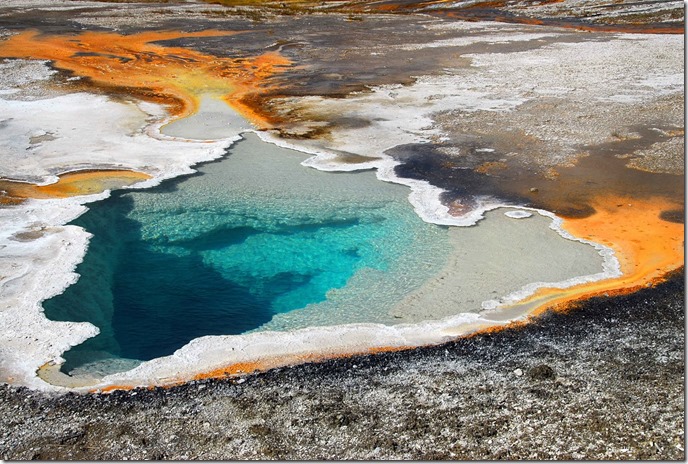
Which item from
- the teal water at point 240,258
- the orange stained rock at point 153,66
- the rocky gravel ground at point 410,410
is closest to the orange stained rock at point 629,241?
the rocky gravel ground at point 410,410

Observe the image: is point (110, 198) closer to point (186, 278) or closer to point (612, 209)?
point (186, 278)

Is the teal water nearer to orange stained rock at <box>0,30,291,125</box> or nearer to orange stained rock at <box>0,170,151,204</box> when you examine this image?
orange stained rock at <box>0,170,151,204</box>

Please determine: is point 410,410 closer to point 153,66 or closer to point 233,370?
point 233,370

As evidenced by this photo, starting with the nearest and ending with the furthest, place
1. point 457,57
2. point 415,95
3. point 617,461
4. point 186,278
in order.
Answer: point 617,461 → point 186,278 → point 415,95 → point 457,57

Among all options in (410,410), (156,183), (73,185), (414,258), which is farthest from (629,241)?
(73,185)

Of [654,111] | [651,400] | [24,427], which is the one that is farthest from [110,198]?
[654,111]

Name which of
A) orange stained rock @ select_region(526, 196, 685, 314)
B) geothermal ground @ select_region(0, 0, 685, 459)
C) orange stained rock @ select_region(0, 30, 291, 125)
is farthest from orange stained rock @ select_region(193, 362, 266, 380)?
orange stained rock @ select_region(0, 30, 291, 125)

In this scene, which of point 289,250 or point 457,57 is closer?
point 289,250
